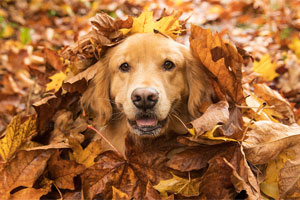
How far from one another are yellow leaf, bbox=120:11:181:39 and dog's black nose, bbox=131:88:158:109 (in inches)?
25.8

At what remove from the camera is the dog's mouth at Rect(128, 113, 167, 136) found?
7.66ft

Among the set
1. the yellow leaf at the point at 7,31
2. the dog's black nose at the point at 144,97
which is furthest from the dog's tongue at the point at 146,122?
the yellow leaf at the point at 7,31

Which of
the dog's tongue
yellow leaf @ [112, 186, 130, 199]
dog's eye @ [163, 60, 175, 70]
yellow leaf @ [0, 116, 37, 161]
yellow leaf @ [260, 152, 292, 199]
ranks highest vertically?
dog's eye @ [163, 60, 175, 70]

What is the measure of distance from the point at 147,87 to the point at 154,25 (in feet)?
2.23

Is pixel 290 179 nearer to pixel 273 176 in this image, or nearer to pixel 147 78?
pixel 273 176

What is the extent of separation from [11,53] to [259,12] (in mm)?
5627

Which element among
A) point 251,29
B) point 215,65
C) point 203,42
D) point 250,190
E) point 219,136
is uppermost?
point 203,42

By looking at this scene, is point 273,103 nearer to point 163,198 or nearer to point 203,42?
point 203,42

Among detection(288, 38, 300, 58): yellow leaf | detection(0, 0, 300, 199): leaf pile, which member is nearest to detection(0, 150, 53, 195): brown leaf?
detection(0, 0, 300, 199): leaf pile

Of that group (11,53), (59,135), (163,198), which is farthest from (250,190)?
(11,53)

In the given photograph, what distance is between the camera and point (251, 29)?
6.48 m

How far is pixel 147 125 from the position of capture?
234 centimetres

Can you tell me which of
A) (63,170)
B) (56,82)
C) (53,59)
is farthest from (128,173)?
(53,59)

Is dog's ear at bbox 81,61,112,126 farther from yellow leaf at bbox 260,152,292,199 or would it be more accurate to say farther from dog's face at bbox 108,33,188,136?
yellow leaf at bbox 260,152,292,199
